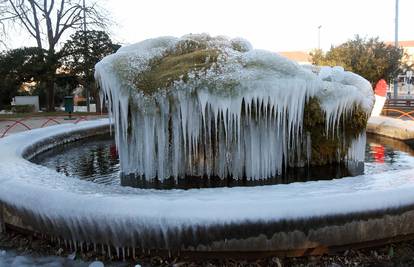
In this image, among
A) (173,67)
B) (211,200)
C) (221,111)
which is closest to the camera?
(211,200)

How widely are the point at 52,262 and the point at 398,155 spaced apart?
23.4ft

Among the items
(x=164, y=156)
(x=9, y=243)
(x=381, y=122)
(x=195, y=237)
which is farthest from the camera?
(x=381, y=122)

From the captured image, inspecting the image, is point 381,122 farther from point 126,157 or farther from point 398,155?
point 126,157

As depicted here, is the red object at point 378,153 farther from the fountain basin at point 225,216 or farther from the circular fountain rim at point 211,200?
the fountain basin at point 225,216

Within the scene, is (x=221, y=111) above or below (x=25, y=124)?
above

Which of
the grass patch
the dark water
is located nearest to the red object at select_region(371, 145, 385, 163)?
the dark water

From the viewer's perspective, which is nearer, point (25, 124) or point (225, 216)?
point (225, 216)

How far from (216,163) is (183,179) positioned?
0.57 meters

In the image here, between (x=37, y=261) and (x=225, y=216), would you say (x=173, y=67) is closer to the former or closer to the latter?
(x=225, y=216)

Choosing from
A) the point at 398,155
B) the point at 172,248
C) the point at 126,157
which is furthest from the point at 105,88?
the point at 398,155

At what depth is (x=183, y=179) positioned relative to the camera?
6773mm

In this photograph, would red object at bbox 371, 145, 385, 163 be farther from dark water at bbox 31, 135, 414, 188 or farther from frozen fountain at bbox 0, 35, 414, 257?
frozen fountain at bbox 0, 35, 414, 257

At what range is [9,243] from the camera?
4820 millimetres

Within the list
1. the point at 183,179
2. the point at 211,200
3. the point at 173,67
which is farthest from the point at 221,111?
the point at 211,200
